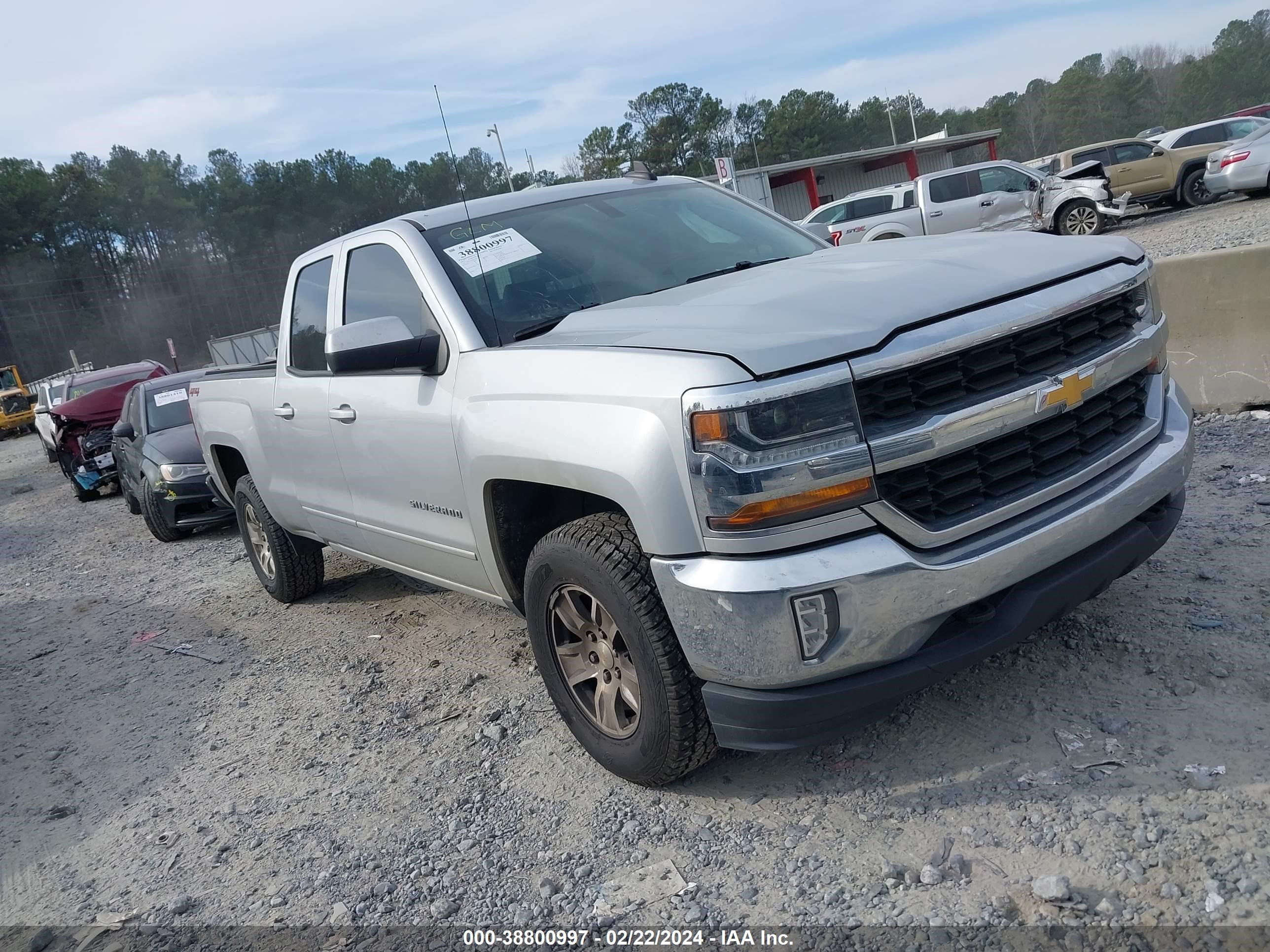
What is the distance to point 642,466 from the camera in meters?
2.59

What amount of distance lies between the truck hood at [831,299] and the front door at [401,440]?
1.79ft

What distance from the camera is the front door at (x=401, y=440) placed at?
3.54 m

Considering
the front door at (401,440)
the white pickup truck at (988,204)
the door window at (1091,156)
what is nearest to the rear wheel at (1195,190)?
the door window at (1091,156)

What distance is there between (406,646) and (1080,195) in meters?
16.3

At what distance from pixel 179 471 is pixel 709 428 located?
8.17m

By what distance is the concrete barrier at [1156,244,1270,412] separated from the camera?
541 cm

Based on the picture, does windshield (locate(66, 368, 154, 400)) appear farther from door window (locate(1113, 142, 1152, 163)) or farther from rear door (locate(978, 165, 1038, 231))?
door window (locate(1113, 142, 1152, 163))

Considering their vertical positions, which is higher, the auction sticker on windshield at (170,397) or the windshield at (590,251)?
the windshield at (590,251)

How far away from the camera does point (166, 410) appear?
415 inches

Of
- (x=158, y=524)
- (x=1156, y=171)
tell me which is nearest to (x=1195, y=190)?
(x=1156, y=171)

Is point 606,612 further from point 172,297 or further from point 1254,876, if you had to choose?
point 172,297

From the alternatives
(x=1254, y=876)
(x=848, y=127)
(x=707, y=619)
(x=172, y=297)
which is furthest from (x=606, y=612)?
(x=848, y=127)

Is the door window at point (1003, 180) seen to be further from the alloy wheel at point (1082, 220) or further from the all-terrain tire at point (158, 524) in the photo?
the all-terrain tire at point (158, 524)

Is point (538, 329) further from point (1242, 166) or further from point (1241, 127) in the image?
point (1241, 127)
